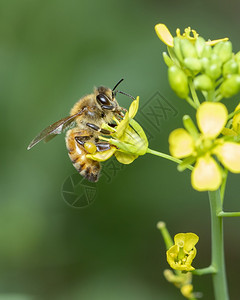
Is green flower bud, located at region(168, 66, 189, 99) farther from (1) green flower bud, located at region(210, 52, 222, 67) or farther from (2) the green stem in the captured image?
(2) the green stem

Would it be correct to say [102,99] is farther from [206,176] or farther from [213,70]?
[206,176]

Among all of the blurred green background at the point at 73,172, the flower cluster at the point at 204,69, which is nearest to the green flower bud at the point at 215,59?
the flower cluster at the point at 204,69

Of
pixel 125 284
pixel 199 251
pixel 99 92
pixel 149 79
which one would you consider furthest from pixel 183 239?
pixel 199 251

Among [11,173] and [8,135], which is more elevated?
[8,135]

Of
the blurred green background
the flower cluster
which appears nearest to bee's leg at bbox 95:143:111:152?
the flower cluster

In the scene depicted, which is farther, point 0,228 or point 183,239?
point 0,228

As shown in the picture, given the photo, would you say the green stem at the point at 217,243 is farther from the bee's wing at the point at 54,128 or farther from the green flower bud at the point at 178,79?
the bee's wing at the point at 54,128

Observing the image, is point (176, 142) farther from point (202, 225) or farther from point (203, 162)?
point (202, 225)
